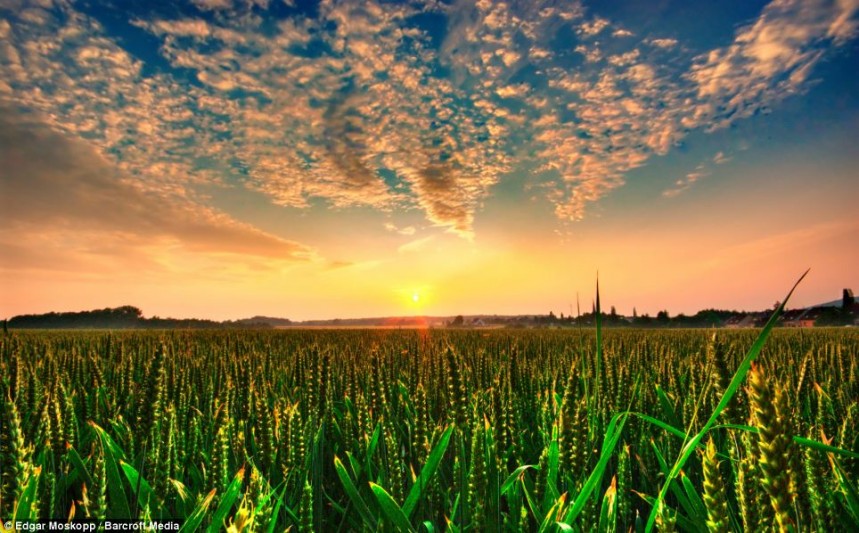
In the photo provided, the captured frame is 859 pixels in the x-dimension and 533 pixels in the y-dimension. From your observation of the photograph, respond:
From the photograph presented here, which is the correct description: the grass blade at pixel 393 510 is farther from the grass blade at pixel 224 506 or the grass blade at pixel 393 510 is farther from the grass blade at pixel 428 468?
the grass blade at pixel 224 506

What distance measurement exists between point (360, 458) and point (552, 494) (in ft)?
4.66

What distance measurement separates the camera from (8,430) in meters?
1.57

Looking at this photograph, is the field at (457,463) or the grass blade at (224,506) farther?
the grass blade at (224,506)

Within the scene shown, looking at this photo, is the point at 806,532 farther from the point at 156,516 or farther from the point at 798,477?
the point at 156,516

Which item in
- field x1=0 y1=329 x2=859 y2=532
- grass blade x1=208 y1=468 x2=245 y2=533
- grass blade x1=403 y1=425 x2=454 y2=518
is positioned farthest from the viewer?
grass blade x1=403 y1=425 x2=454 y2=518

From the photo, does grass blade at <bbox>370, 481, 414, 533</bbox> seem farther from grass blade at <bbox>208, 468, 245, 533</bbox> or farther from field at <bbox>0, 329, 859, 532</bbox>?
grass blade at <bbox>208, 468, 245, 533</bbox>

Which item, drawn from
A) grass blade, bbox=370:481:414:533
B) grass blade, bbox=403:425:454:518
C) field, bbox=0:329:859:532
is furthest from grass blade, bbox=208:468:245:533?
grass blade, bbox=403:425:454:518

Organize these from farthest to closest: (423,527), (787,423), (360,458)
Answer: (360,458), (423,527), (787,423)

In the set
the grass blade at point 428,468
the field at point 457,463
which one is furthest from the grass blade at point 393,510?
the grass blade at point 428,468

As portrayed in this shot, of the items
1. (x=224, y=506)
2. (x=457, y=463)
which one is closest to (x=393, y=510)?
(x=457, y=463)

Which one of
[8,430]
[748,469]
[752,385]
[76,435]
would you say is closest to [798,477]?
[748,469]

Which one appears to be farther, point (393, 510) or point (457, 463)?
point (457, 463)

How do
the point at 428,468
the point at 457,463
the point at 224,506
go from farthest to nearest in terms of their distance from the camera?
1. the point at 457,463
2. the point at 428,468
3. the point at 224,506

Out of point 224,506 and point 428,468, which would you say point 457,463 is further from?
point 224,506
